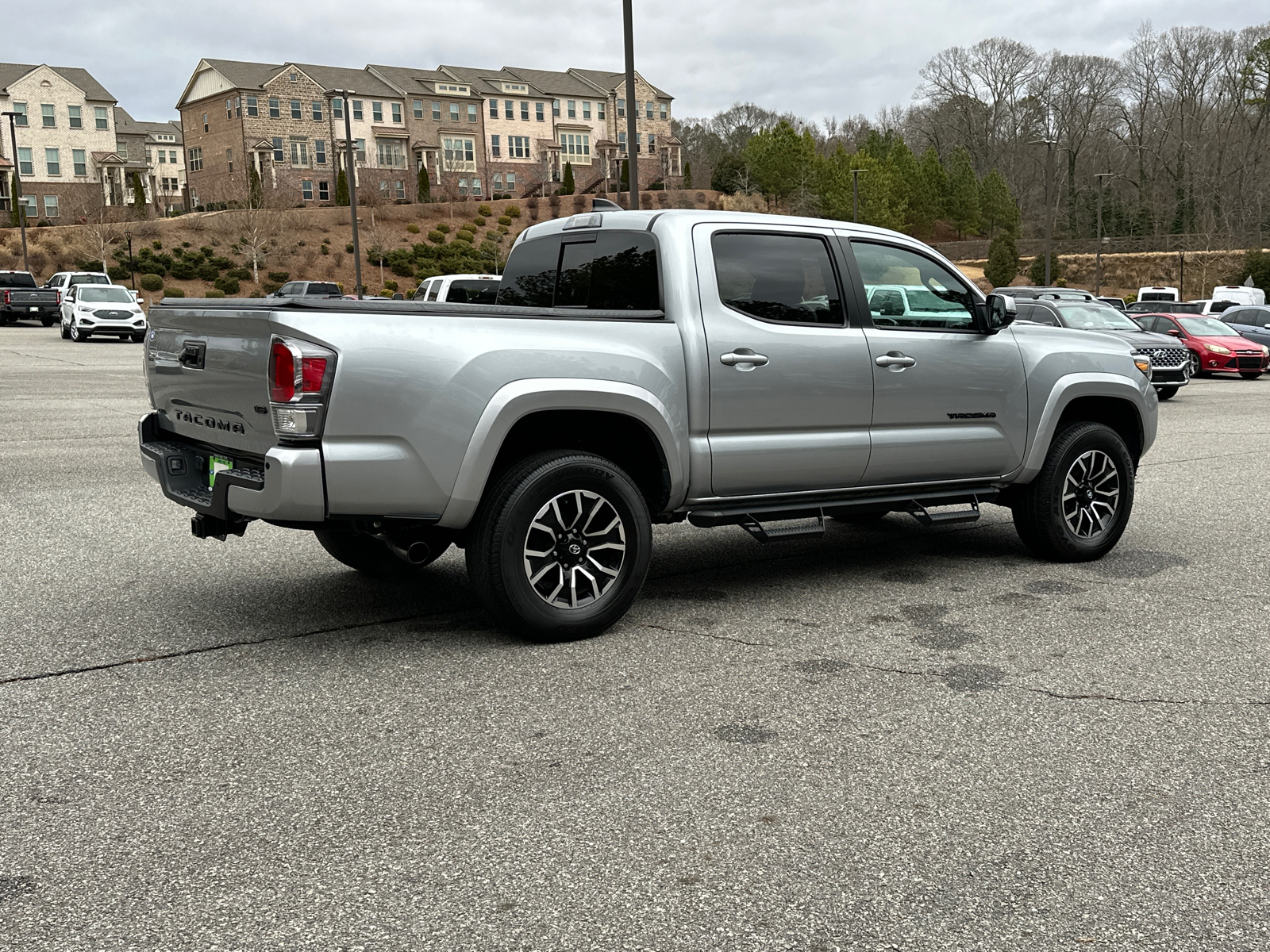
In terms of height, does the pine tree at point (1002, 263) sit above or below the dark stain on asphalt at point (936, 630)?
above

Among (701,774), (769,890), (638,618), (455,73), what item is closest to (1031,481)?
(638,618)

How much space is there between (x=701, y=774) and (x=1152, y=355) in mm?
19057

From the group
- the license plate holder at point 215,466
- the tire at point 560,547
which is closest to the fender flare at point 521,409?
the tire at point 560,547

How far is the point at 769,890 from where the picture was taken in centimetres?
319

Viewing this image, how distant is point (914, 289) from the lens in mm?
6684

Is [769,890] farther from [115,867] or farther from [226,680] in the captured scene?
[226,680]

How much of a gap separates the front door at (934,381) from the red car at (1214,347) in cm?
2118

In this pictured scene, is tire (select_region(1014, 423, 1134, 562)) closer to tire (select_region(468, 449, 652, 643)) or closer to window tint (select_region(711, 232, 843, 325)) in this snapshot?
window tint (select_region(711, 232, 843, 325))

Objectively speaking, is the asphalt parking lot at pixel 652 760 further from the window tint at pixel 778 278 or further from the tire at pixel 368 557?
the window tint at pixel 778 278

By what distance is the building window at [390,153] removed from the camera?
9050 cm

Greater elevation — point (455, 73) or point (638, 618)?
point (455, 73)

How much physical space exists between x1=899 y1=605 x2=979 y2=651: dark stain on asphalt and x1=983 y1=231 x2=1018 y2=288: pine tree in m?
77.2

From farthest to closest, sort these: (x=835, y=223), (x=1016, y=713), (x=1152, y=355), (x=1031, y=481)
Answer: (x=1152, y=355), (x=1031, y=481), (x=835, y=223), (x=1016, y=713)

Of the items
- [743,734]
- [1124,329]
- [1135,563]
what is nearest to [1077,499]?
[1135,563]
